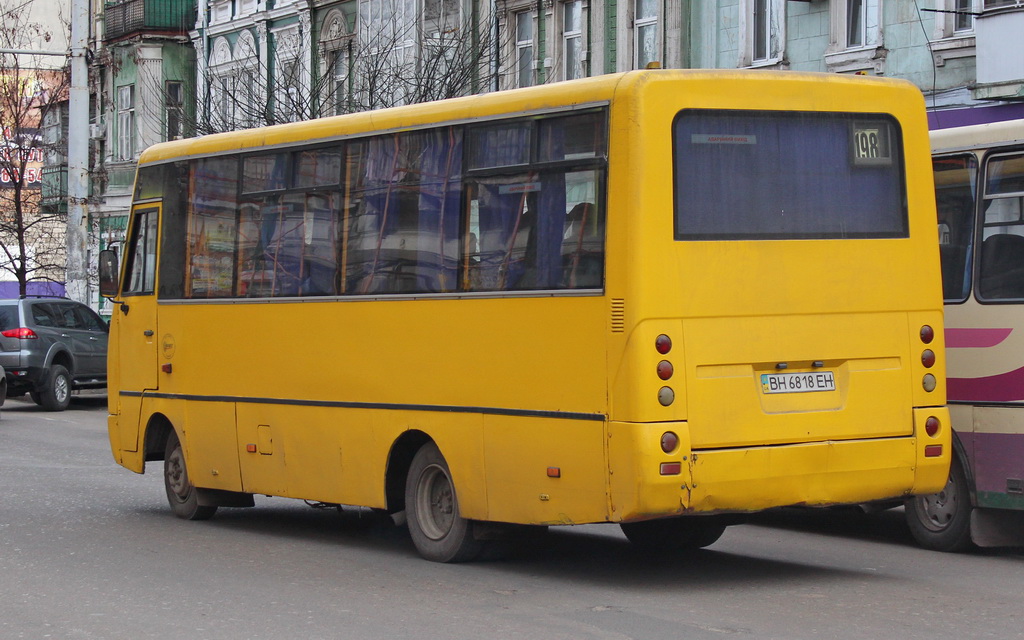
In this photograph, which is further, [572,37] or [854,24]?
[572,37]

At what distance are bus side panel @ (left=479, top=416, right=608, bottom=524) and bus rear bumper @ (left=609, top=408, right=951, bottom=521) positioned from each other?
18cm

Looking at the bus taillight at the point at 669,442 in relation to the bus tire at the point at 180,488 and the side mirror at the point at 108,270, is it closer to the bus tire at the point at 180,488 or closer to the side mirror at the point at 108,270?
the bus tire at the point at 180,488

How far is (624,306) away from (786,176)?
4.38ft

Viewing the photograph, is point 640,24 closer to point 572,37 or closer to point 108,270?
point 572,37

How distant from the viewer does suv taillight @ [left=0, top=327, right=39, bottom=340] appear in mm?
29297

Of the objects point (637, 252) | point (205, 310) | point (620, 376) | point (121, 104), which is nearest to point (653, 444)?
point (620, 376)

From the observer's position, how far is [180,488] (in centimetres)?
1402

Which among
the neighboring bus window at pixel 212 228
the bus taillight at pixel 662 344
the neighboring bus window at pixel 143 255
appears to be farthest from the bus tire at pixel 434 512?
the neighboring bus window at pixel 143 255

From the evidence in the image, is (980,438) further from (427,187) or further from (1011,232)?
(427,187)

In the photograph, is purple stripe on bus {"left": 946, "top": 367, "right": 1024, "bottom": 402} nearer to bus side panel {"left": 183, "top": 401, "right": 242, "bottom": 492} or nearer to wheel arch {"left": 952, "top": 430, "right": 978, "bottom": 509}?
wheel arch {"left": 952, "top": 430, "right": 978, "bottom": 509}

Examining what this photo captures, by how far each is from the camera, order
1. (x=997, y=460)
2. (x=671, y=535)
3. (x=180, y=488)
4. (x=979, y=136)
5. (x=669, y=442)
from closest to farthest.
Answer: (x=669, y=442) < (x=997, y=460) < (x=671, y=535) < (x=979, y=136) < (x=180, y=488)

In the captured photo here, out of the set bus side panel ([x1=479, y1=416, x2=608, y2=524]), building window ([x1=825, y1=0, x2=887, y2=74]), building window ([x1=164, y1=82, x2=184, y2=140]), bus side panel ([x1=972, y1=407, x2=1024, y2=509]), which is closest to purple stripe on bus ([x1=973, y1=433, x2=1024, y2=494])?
bus side panel ([x1=972, y1=407, x2=1024, y2=509])

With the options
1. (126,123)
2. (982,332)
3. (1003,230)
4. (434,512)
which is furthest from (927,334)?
(126,123)

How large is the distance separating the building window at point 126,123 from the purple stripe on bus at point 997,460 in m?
36.8
